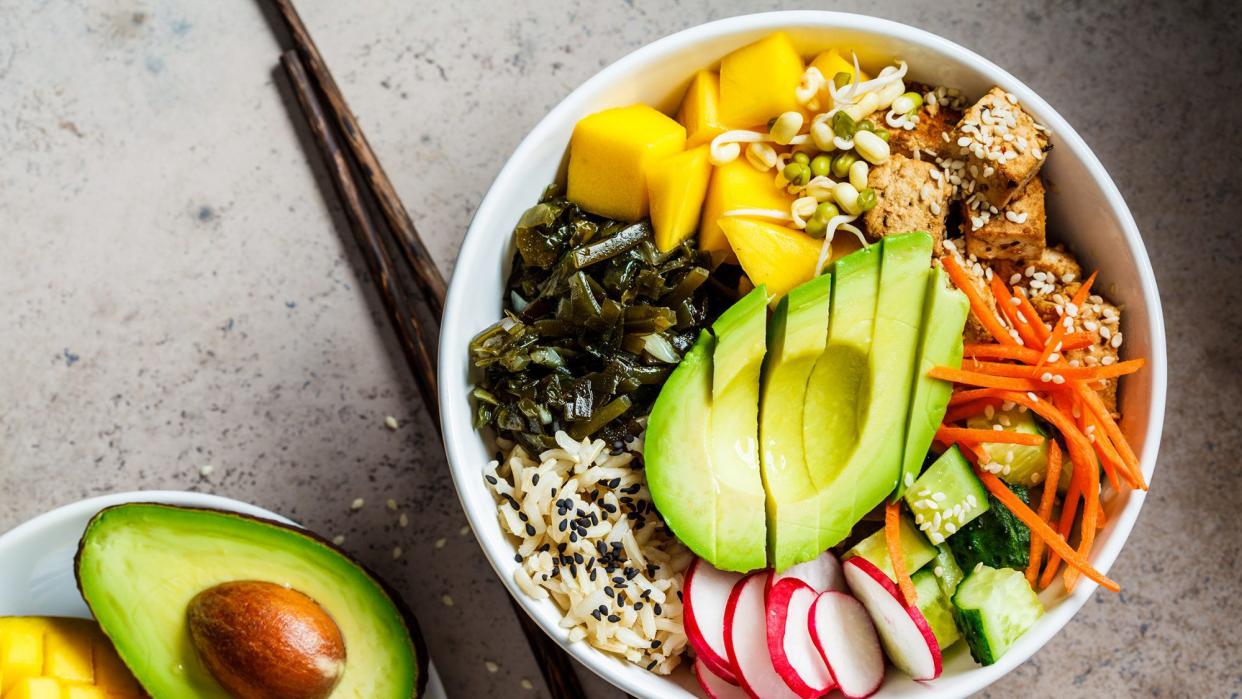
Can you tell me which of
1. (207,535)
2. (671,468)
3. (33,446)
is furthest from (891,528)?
(33,446)

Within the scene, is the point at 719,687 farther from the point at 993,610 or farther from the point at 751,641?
the point at 993,610

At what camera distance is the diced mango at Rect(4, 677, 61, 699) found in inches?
75.1

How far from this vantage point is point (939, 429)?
1.90 meters

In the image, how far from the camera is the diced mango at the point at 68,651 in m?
2.01

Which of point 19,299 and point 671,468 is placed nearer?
point 671,468

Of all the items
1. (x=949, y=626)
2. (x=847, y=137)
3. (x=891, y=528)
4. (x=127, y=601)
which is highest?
(x=847, y=137)

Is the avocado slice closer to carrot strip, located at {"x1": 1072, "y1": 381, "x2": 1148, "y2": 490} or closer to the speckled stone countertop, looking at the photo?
carrot strip, located at {"x1": 1072, "y1": 381, "x2": 1148, "y2": 490}

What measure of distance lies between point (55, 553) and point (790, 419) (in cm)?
163

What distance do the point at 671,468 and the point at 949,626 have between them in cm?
65

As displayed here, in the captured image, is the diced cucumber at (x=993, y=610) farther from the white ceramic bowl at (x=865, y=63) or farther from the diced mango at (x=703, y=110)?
the diced mango at (x=703, y=110)

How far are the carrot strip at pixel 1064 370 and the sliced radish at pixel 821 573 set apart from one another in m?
0.47

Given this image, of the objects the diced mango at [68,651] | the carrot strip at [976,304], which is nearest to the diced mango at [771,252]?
the carrot strip at [976,304]

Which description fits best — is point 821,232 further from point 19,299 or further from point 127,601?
point 19,299

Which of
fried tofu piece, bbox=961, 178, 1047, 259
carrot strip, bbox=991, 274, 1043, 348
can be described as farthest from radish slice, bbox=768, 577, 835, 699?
fried tofu piece, bbox=961, 178, 1047, 259
